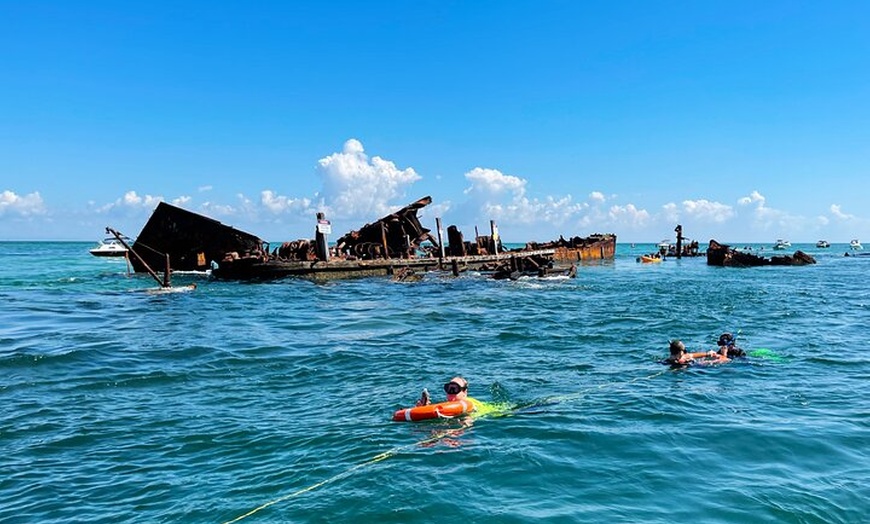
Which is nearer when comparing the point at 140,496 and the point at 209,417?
the point at 140,496

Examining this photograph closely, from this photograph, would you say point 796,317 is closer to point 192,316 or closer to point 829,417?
point 829,417

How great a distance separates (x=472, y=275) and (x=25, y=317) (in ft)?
80.5

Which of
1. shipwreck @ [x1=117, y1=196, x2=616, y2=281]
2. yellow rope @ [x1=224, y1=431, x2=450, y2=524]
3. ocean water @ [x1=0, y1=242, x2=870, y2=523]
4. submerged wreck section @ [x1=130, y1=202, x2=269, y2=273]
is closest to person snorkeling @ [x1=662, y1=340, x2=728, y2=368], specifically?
ocean water @ [x1=0, y1=242, x2=870, y2=523]

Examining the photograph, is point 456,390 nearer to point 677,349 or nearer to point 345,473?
point 345,473

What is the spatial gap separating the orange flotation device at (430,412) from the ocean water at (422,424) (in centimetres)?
20

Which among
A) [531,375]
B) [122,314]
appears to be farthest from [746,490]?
[122,314]

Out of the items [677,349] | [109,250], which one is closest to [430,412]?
[677,349]

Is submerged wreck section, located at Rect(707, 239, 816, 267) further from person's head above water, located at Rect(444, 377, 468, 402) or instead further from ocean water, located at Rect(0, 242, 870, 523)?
person's head above water, located at Rect(444, 377, 468, 402)

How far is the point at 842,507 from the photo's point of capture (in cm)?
608

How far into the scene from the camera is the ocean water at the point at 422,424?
6.30 meters

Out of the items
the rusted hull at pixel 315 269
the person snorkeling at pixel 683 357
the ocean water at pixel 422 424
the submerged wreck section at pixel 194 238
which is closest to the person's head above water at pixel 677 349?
the person snorkeling at pixel 683 357

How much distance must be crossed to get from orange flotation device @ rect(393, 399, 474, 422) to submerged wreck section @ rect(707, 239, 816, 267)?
54078 millimetres

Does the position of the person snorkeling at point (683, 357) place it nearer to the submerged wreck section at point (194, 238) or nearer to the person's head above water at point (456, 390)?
the person's head above water at point (456, 390)

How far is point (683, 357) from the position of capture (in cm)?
1241
